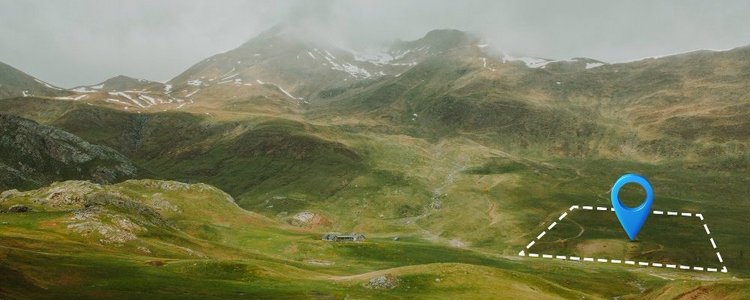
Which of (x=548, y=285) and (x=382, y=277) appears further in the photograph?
(x=548, y=285)

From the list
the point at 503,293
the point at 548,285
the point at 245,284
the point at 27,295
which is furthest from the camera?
the point at 548,285

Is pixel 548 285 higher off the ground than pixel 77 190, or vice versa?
pixel 77 190

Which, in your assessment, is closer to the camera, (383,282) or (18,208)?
(383,282)

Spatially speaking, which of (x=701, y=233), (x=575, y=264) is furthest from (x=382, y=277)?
(x=701, y=233)

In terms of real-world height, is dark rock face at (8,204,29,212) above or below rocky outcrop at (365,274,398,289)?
above

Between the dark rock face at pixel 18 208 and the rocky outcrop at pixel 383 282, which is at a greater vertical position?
the dark rock face at pixel 18 208

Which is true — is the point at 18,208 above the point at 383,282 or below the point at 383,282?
above

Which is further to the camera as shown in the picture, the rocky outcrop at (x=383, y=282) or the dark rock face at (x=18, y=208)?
the dark rock face at (x=18, y=208)

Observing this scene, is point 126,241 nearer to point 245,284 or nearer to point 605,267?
point 245,284

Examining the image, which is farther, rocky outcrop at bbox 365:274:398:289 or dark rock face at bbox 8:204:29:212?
dark rock face at bbox 8:204:29:212

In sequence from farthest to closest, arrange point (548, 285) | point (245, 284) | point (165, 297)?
1. point (548, 285)
2. point (245, 284)
3. point (165, 297)
